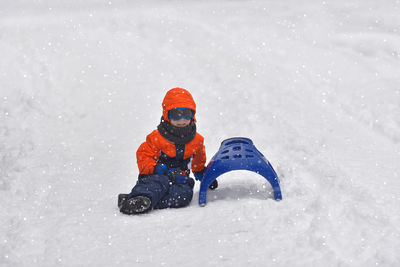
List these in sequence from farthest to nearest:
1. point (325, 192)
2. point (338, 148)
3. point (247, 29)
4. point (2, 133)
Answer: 1. point (247, 29)
2. point (2, 133)
3. point (338, 148)
4. point (325, 192)

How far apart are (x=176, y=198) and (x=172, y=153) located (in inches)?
17.3

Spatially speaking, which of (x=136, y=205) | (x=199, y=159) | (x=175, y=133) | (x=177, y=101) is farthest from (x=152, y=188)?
(x=177, y=101)

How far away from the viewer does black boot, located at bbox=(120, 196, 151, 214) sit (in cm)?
343

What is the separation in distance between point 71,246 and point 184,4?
27.8 feet

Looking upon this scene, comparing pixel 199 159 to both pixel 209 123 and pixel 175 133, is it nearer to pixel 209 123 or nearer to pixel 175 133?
pixel 175 133

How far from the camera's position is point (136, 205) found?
3.43m

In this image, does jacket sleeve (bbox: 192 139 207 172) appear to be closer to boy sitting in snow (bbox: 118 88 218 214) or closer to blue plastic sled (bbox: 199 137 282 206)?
boy sitting in snow (bbox: 118 88 218 214)

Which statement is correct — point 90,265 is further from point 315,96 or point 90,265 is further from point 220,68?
point 220,68

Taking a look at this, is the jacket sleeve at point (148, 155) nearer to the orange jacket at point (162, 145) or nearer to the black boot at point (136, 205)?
the orange jacket at point (162, 145)

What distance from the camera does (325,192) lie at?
3549 millimetres

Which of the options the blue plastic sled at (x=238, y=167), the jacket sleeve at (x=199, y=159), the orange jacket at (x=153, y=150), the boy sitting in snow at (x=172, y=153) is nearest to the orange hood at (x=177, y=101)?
the boy sitting in snow at (x=172, y=153)

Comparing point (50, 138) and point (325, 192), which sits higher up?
point (50, 138)

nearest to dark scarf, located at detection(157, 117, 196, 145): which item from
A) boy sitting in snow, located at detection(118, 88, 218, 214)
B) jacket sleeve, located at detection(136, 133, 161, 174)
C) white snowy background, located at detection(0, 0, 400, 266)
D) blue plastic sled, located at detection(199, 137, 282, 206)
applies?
boy sitting in snow, located at detection(118, 88, 218, 214)

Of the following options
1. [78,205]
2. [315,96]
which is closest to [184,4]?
[315,96]
